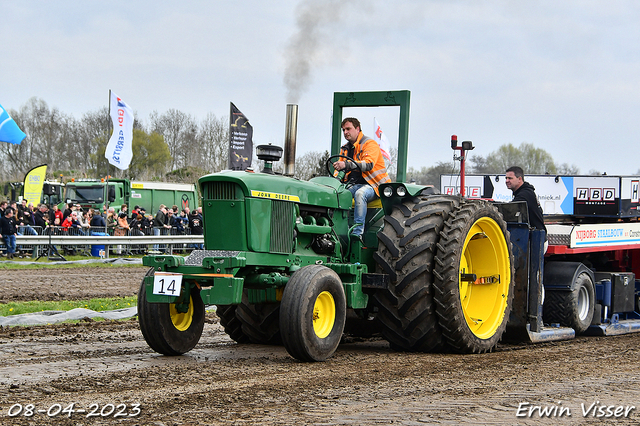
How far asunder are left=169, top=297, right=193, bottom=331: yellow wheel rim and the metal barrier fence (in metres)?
14.8

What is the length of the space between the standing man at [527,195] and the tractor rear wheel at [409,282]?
2.31 m

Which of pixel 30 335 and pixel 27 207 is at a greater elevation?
pixel 27 207

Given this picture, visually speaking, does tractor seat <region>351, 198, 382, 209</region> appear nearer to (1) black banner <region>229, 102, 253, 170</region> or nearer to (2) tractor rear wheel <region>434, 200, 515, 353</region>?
(2) tractor rear wheel <region>434, 200, 515, 353</region>

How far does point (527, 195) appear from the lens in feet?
32.1

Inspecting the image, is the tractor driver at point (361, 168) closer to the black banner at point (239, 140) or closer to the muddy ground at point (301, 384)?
the muddy ground at point (301, 384)

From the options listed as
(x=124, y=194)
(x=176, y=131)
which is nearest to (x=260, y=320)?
(x=124, y=194)

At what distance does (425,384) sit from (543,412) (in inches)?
44.7

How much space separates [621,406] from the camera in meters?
5.13

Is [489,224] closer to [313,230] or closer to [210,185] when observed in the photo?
[313,230]

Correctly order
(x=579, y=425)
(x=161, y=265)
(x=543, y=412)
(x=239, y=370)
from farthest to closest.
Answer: (x=161, y=265) < (x=239, y=370) < (x=543, y=412) < (x=579, y=425)

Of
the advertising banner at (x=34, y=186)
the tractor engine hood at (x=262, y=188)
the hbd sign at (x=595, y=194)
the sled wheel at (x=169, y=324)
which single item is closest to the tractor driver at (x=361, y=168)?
the tractor engine hood at (x=262, y=188)

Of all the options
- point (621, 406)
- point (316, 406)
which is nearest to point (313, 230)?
point (316, 406)

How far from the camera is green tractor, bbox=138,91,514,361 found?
680cm

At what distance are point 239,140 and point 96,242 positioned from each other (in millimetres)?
4982
